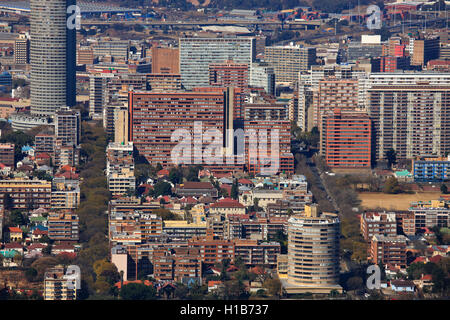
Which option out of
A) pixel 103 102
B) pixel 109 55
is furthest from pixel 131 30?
pixel 103 102

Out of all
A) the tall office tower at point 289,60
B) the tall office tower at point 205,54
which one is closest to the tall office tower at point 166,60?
the tall office tower at point 205,54

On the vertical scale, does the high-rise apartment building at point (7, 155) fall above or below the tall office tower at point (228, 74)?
below

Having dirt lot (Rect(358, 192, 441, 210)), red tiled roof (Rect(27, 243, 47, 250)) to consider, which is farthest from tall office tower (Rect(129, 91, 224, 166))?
red tiled roof (Rect(27, 243, 47, 250))

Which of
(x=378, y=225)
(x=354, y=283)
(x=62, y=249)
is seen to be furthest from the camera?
(x=378, y=225)

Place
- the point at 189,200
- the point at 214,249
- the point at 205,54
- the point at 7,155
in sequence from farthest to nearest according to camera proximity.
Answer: the point at 205,54
the point at 7,155
the point at 189,200
the point at 214,249

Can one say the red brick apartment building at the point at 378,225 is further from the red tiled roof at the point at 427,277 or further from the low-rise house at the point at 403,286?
the low-rise house at the point at 403,286

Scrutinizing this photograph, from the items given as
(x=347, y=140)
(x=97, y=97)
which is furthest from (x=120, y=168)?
(x=97, y=97)

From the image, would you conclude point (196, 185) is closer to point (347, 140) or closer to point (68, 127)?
point (347, 140)
